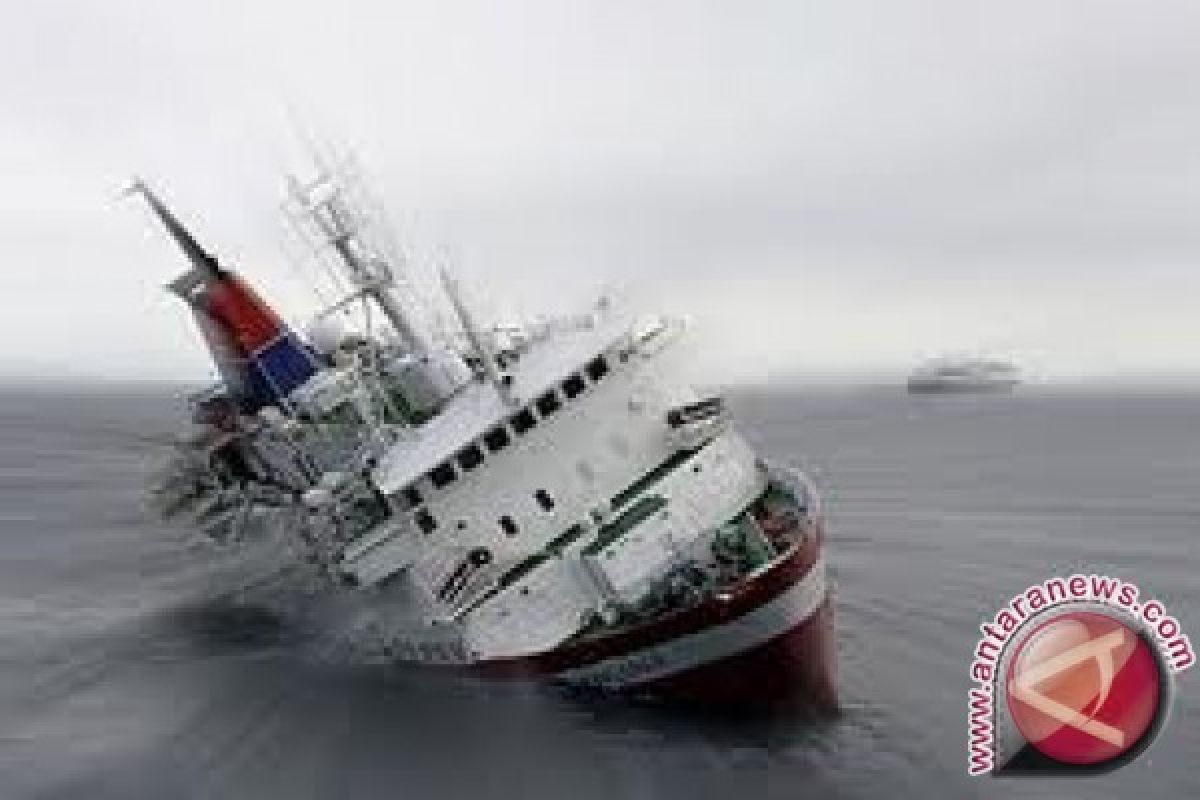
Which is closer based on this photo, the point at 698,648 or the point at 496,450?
the point at 698,648

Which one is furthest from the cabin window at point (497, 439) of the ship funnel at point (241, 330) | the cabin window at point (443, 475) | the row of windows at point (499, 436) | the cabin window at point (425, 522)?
the ship funnel at point (241, 330)

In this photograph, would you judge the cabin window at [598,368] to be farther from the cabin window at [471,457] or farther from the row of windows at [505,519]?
the cabin window at [471,457]

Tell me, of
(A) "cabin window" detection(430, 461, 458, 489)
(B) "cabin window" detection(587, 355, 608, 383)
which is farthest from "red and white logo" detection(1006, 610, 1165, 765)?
(A) "cabin window" detection(430, 461, 458, 489)

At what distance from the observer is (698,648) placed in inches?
1021

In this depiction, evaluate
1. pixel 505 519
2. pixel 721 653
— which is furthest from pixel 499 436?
pixel 721 653

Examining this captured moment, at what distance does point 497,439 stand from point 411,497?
2.54 m

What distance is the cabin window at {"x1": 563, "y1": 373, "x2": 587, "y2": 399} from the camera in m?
30.5

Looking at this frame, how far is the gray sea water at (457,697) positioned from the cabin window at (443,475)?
16.1ft

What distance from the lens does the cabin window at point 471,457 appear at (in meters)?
29.6

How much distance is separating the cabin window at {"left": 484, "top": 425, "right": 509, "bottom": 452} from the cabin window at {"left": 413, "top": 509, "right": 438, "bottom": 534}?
7.25ft

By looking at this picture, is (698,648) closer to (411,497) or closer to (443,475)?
(443,475)

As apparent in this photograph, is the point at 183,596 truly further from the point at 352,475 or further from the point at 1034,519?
the point at 1034,519

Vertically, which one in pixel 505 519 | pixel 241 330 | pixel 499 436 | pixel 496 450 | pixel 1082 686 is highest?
pixel 241 330

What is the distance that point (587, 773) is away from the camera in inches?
972
